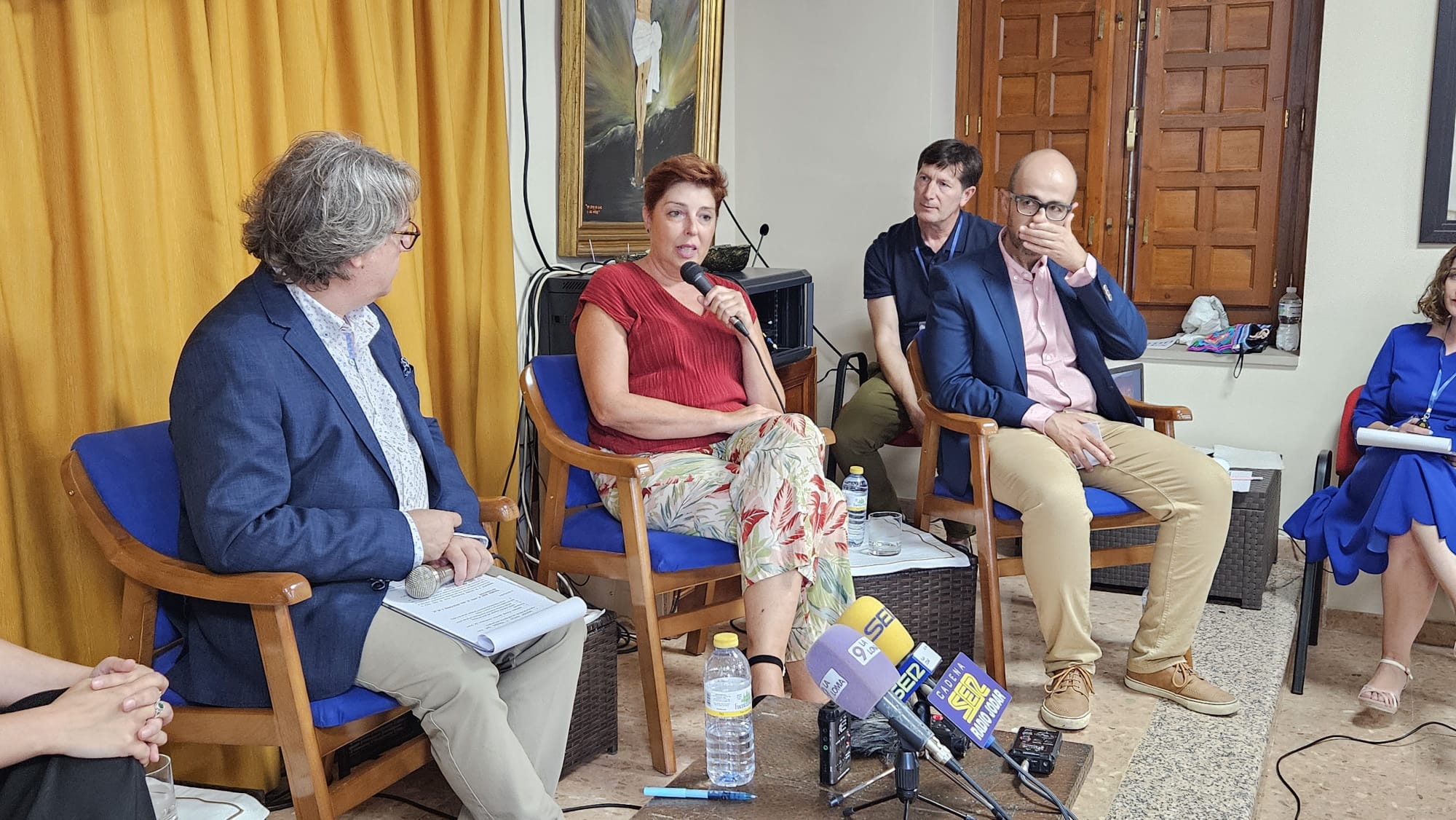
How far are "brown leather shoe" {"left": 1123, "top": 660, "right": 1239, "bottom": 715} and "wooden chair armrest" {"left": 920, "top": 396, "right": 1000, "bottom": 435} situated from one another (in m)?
0.66

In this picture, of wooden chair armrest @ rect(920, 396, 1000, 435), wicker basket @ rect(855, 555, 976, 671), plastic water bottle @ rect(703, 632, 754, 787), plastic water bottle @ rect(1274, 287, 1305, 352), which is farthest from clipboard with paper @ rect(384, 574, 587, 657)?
plastic water bottle @ rect(1274, 287, 1305, 352)

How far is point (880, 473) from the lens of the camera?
3752mm

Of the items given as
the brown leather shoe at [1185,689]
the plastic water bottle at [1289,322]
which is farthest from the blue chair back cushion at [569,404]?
the plastic water bottle at [1289,322]

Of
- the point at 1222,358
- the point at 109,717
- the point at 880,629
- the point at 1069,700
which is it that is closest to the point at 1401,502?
the point at 1069,700

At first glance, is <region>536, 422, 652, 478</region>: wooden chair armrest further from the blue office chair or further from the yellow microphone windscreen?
the yellow microphone windscreen

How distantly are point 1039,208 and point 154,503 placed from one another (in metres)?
1.93

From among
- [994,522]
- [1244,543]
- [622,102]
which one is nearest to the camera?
[994,522]

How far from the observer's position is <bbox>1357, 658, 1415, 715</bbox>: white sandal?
107 inches

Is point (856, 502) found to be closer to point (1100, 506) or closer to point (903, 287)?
point (1100, 506)

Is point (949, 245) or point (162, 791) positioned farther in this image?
point (949, 245)

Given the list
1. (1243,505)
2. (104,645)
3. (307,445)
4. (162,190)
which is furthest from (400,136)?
(1243,505)

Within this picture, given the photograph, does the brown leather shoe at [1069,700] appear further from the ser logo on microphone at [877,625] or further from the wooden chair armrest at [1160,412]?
the ser logo on microphone at [877,625]

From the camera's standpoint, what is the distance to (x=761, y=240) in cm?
445

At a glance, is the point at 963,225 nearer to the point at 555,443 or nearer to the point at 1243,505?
the point at 1243,505
